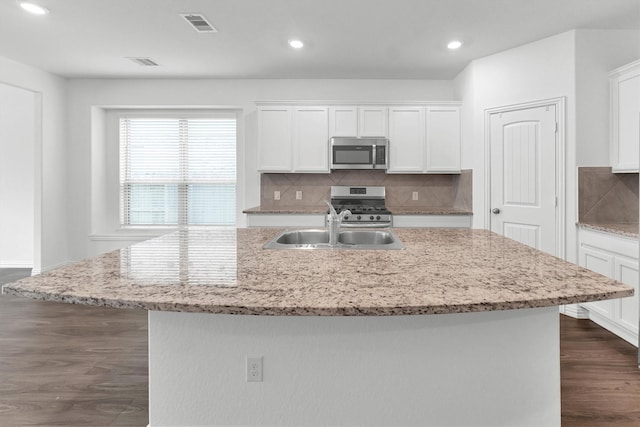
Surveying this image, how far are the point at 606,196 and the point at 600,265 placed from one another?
2.44 ft

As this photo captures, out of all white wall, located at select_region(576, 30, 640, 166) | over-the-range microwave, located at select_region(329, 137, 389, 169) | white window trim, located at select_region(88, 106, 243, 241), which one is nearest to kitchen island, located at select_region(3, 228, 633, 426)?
white wall, located at select_region(576, 30, 640, 166)

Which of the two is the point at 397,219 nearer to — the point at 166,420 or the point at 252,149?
the point at 252,149

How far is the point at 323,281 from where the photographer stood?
147cm

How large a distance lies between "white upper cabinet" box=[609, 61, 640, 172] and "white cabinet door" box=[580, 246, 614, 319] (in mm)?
742

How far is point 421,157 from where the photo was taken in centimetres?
493

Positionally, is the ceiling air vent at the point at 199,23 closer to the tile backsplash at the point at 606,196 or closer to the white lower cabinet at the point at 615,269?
the tile backsplash at the point at 606,196

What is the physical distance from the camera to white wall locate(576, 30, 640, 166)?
11.9 ft

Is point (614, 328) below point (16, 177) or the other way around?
below

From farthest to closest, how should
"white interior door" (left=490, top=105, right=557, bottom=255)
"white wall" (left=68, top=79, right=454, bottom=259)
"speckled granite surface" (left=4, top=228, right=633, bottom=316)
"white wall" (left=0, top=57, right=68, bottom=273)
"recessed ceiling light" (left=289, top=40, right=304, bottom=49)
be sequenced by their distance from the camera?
1. "white wall" (left=68, top=79, right=454, bottom=259)
2. "white wall" (left=0, top=57, right=68, bottom=273)
3. "recessed ceiling light" (left=289, top=40, right=304, bottom=49)
4. "white interior door" (left=490, top=105, right=557, bottom=255)
5. "speckled granite surface" (left=4, top=228, right=633, bottom=316)

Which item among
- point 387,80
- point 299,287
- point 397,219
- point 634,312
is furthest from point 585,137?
point 299,287

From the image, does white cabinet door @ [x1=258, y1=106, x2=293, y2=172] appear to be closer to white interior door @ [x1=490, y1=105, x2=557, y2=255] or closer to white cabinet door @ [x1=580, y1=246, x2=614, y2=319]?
white interior door @ [x1=490, y1=105, x2=557, y2=255]

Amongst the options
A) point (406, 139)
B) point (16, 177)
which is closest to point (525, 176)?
point (406, 139)

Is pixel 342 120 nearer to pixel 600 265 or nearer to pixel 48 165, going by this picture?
pixel 600 265

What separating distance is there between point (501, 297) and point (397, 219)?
342cm
